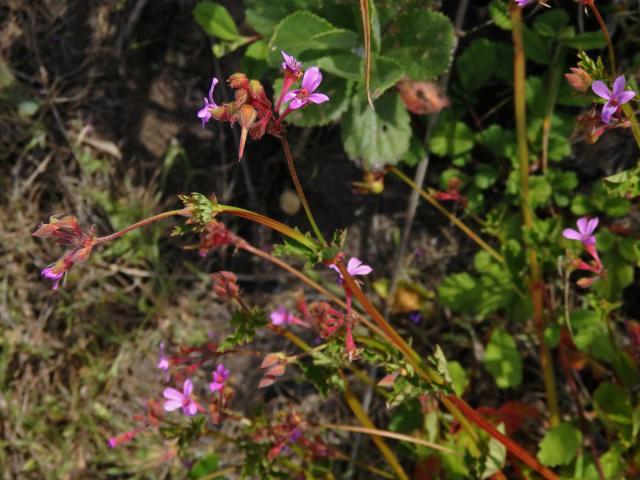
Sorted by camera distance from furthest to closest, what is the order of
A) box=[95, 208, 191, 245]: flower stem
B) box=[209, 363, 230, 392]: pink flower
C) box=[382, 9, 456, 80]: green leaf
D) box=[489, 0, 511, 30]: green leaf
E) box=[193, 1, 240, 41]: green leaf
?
box=[193, 1, 240, 41]: green leaf → box=[489, 0, 511, 30]: green leaf → box=[382, 9, 456, 80]: green leaf → box=[209, 363, 230, 392]: pink flower → box=[95, 208, 191, 245]: flower stem

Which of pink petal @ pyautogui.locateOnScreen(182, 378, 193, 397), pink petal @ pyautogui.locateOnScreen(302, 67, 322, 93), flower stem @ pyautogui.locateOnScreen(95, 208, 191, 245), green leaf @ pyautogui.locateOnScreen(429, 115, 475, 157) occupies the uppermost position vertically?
pink petal @ pyautogui.locateOnScreen(302, 67, 322, 93)

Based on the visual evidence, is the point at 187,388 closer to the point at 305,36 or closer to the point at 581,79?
the point at 305,36

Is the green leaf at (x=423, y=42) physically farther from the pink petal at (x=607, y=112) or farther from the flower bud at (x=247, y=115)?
the flower bud at (x=247, y=115)

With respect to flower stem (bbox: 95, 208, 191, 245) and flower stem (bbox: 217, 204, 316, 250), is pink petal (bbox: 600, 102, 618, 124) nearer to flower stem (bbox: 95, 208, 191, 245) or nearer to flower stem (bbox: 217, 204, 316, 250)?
flower stem (bbox: 217, 204, 316, 250)

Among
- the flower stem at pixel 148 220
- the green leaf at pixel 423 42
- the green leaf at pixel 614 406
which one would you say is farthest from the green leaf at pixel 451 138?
the flower stem at pixel 148 220

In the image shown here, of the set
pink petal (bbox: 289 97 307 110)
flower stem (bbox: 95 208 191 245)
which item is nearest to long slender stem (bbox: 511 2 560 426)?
pink petal (bbox: 289 97 307 110)

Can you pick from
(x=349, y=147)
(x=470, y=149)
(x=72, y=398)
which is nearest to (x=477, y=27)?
(x=470, y=149)
